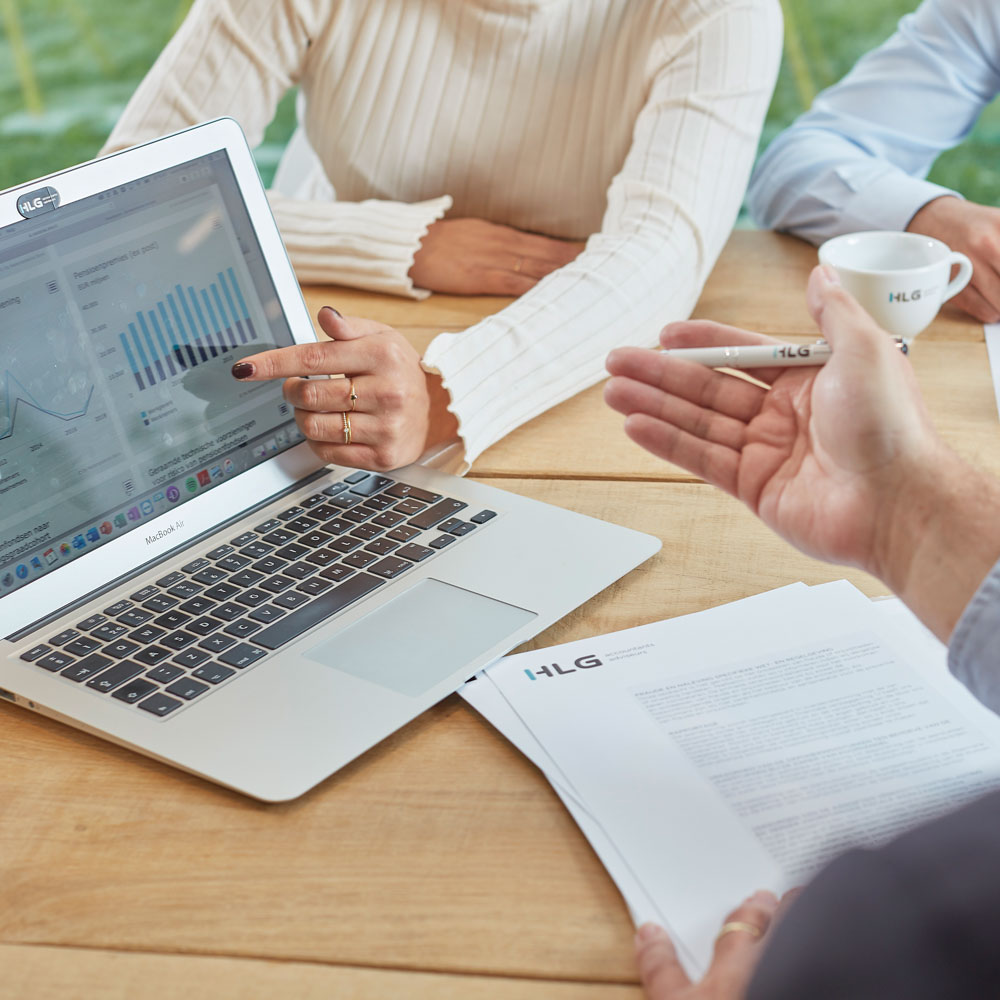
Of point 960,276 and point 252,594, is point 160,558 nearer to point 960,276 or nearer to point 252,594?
point 252,594

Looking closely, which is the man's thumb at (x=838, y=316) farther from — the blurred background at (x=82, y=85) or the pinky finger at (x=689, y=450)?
the blurred background at (x=82, y=85)

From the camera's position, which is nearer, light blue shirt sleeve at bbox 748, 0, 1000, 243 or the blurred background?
light blue shirt sleeve at bbox 748, 0, 1000, 243

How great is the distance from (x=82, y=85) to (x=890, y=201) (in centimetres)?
252

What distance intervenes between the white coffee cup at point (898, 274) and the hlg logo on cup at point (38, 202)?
2.24 feet

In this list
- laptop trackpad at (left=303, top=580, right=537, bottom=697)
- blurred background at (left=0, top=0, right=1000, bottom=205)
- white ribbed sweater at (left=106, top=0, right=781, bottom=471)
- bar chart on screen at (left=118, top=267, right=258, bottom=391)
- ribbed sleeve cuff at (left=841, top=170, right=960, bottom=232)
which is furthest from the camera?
blurred background at (left=0, top=0, right=1000, bottom=205)

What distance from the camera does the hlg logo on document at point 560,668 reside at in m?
0.67

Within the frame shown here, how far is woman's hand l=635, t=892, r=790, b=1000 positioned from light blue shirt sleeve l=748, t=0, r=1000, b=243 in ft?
3.31

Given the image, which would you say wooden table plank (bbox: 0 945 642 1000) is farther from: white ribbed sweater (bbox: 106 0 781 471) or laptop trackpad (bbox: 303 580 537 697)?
white ribbed sweater (bbox: 106 0 781 471)

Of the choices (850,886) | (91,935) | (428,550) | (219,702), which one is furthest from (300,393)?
(850,886)

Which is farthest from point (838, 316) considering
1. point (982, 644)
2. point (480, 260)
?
point (480, 260)

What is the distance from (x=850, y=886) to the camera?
1.18 ft

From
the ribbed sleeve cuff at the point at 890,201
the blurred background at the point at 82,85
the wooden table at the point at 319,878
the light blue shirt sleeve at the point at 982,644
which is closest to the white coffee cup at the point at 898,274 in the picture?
the ribbed sleeve cuff at the point at 890,201

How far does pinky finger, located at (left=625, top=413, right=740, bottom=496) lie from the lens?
0.73 meters

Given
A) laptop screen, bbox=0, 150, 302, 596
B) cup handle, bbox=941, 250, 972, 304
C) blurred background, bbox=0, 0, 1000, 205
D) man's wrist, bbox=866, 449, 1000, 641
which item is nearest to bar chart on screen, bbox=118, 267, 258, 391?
laptop screen, bbox=0, 150, 302, 596
